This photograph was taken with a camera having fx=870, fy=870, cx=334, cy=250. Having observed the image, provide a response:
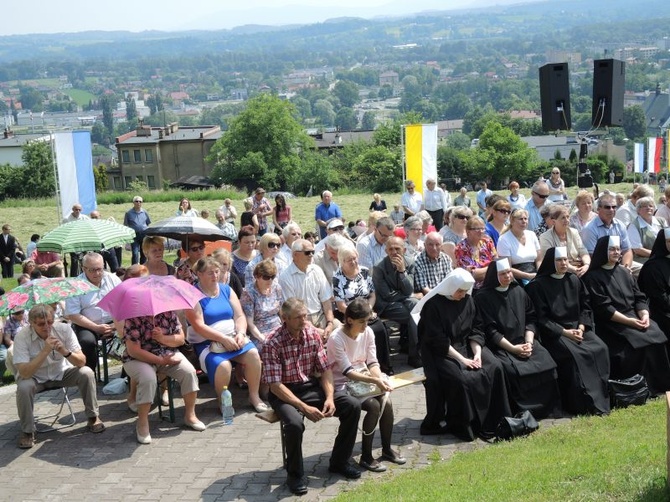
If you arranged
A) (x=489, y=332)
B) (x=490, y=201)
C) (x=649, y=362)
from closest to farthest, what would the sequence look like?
(x=489, y=332)
(x=649, y=362)
(x=490, y=201)

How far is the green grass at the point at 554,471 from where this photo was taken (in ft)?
17.7

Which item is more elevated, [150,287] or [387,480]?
[150,287]

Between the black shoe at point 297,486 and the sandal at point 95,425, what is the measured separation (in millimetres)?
2117

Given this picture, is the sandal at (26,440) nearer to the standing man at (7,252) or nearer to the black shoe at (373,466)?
the black shoe at (373,466)

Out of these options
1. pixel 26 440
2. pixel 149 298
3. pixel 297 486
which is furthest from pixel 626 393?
pixel 26 440

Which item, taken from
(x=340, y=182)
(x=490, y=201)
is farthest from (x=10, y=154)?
(x=490, y=201)

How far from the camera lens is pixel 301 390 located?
6711 millimetres

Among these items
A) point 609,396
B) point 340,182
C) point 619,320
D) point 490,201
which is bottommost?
point 340,182

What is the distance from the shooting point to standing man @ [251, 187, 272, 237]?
1630 centimetres

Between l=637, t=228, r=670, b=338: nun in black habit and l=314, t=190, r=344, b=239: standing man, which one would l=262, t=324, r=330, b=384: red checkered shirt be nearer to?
l=637, t=228, r=670, b=338: nun in black habit

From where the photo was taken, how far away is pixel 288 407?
6516 mm

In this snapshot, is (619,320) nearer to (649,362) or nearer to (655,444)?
(649,362)

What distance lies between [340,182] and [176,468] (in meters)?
74.6

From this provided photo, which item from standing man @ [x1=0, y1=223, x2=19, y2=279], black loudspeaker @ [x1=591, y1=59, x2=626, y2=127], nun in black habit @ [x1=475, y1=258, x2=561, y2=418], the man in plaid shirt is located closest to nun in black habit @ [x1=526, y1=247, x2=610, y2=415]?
nun in black habit @ [x1=475, y1=258, x2=561, y2=418]
